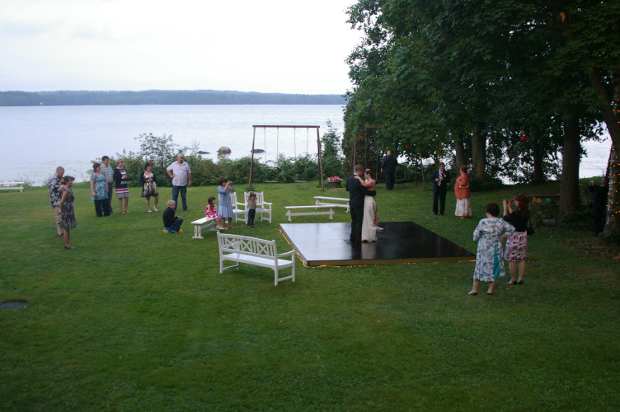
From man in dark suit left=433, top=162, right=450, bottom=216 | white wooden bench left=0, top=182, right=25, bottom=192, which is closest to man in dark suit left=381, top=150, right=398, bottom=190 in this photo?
man in dark suit left=433, top=162, right=450, bottom=216

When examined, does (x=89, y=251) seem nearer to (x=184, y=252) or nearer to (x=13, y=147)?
(x=184, y=252)

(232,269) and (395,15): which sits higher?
(395,15)

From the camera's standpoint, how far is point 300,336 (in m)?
7.96

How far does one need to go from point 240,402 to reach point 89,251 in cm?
788

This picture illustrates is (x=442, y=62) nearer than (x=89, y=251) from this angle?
No

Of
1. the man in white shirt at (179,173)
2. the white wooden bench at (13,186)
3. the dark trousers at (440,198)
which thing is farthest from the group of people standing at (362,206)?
the white wooden bench at (13,186)

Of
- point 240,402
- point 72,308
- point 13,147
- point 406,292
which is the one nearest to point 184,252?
point 72,308

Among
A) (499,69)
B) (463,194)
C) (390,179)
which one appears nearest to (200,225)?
(463,194)

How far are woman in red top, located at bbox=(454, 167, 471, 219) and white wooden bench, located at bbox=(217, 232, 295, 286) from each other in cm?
699

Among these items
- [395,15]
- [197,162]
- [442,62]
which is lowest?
[197,162]

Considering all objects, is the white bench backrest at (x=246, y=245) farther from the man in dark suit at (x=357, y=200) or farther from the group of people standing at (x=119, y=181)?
the group of people standing at (x=119, y=181)

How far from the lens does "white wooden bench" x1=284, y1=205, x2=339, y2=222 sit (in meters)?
16.9

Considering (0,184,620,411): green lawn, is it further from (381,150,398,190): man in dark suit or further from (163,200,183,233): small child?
(381,150,398,190): man in dark suit

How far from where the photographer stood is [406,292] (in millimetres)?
9922
